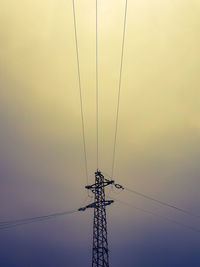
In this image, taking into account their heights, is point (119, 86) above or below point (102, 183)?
above

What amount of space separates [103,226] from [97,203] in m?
2.35

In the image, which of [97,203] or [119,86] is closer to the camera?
[97,203]

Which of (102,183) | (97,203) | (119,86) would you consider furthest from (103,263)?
(119,86)

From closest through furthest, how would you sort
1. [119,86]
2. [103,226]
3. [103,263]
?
[103,263], [103,226], [119,86]

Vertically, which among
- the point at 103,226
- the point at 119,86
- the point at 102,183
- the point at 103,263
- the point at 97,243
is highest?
the point at 119,86

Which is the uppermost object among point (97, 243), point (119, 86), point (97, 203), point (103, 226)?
point (119, 86)

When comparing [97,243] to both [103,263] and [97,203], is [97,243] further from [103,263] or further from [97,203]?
[97,203]

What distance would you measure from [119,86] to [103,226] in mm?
27598

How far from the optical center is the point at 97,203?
818 inches

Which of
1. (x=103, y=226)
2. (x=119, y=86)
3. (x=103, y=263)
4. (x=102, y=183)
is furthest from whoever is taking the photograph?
(x=119, y=86)

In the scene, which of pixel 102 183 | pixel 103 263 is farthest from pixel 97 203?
pixel 103 263

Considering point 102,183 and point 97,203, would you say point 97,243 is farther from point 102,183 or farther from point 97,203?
point 102,183

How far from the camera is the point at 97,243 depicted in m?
19.1

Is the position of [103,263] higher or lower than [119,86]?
lower
